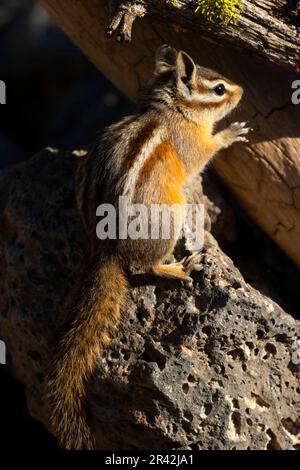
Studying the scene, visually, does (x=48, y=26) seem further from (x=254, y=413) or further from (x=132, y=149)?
(x=254, y=413)

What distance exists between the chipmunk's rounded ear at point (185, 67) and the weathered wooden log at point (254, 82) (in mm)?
174

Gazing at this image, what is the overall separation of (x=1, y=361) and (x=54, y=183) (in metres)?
1.40

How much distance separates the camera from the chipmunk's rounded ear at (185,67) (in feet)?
15.1

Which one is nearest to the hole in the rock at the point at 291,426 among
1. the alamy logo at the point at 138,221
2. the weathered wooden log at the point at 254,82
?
the weathered wooden log at the point at 254,82

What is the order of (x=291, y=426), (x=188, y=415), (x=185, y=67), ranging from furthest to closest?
(x=185, y=67) < (x=291, y=426) < (x=188, y=415)

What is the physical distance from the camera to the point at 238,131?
486 cm

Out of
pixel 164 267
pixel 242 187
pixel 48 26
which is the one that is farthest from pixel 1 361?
pixel 48 26

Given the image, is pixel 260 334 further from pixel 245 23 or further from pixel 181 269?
pixel 245 23

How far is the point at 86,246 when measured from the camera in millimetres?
4707

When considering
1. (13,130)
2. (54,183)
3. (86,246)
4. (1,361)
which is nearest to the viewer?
(86,246)

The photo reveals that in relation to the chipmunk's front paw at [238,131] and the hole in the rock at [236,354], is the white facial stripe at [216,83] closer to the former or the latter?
the chipmunk's front paw at [238,131]

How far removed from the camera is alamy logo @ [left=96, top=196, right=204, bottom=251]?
14.1ft

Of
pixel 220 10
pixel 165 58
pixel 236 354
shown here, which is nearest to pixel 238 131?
pixel 165 58

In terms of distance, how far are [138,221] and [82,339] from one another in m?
0.74
